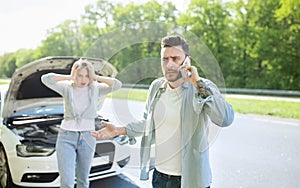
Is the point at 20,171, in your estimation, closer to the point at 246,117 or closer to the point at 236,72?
the point at 246,117

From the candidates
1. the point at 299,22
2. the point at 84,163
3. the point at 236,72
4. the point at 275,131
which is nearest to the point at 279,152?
the point at 275,131

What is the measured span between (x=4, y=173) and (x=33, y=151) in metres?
0.47

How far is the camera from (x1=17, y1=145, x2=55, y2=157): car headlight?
2.75m

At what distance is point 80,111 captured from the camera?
96.0 inches

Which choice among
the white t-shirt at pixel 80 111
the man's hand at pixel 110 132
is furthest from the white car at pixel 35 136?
the man's hand at pixel 110 132

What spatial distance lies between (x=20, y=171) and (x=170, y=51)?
7.00 feet

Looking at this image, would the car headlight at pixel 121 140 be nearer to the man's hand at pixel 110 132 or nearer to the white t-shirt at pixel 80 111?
the white t-shirt at pixel 80 111

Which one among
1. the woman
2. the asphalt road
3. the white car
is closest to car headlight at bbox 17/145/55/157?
the white car

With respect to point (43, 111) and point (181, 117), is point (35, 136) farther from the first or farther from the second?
point (181, 117)

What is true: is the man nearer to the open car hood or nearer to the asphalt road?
the asphalt road

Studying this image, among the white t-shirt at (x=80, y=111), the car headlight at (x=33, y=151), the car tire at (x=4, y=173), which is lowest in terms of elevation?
the car tire at (x=4, y=173)

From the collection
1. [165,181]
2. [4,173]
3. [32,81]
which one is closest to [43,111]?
[32,81]

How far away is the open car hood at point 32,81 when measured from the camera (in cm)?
317

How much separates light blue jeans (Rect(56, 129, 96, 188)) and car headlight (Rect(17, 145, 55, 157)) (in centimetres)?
45
